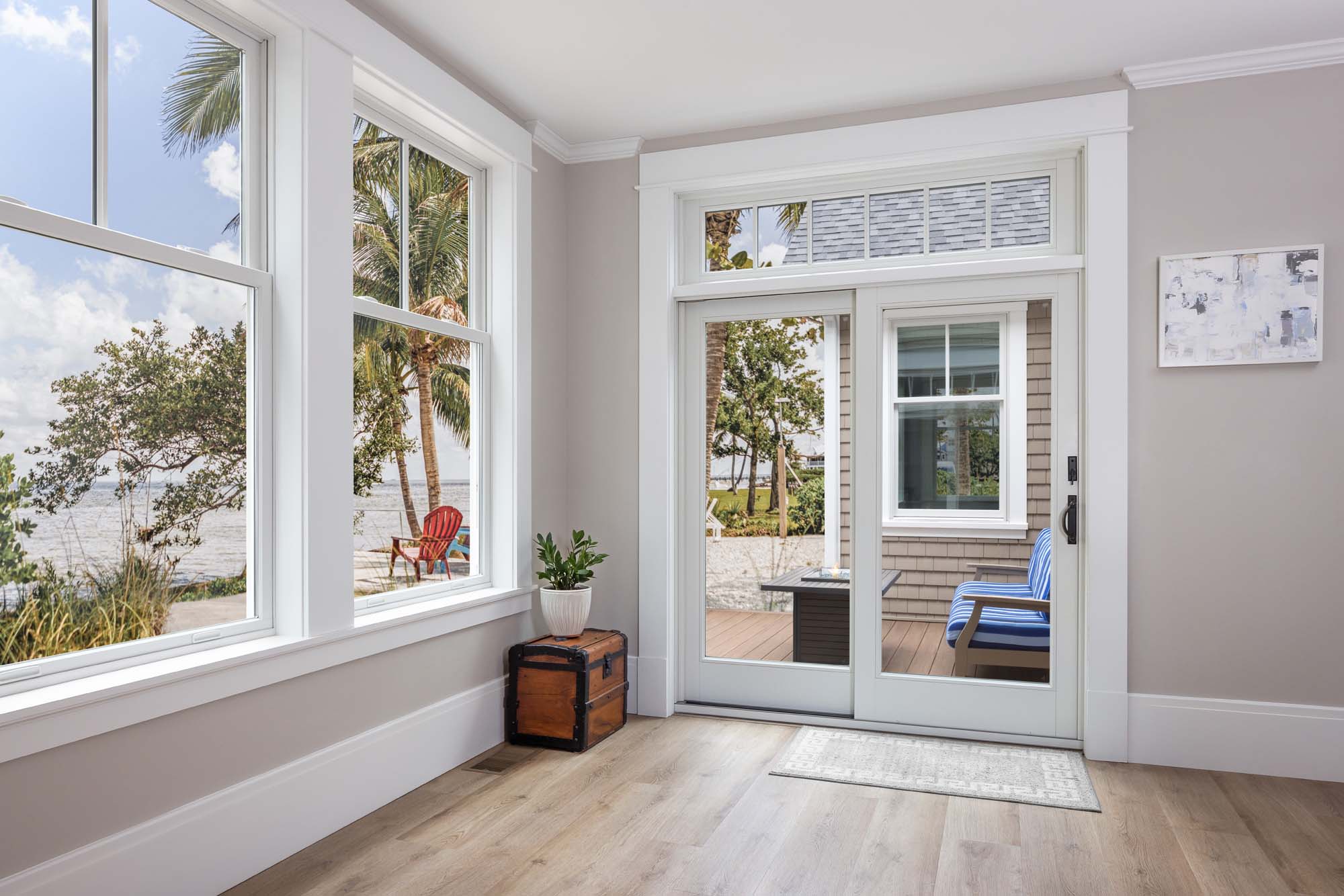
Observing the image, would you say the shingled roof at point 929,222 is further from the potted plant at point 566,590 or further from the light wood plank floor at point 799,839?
the light wood plank floor at point 799,839

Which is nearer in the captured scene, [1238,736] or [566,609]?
[1238,736]

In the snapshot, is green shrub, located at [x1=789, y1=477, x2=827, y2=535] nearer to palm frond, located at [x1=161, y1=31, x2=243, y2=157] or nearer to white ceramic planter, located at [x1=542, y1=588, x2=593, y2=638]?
white ceramic planter, located at [x1=542, y1=588, x2=593, y2=638]

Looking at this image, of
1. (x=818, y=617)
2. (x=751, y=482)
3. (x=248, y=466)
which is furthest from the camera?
(x=751, y=482)

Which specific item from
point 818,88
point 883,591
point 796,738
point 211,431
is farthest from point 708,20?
point 796,738

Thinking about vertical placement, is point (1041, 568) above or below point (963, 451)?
below

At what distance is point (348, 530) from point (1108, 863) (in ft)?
8.21

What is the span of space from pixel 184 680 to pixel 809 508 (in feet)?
8.42

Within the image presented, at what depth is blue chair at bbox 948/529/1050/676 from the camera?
3.65 m

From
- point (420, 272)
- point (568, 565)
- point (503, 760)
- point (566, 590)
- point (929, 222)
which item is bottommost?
point (503, 760)

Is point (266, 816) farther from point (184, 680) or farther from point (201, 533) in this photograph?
point (201, 533)

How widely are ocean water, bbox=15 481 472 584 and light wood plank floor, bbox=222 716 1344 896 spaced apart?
889mm

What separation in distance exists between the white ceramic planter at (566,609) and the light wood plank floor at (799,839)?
55 centimetres

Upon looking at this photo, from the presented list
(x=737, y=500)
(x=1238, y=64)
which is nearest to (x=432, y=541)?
(x=737, y=500)

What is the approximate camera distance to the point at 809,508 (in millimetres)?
3977
